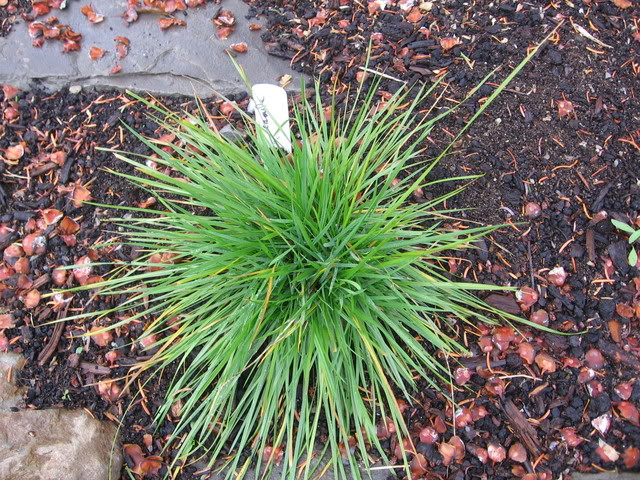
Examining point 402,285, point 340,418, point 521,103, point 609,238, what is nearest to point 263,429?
point 340,418

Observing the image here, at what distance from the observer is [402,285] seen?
182 centimetres

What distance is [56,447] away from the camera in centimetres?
180

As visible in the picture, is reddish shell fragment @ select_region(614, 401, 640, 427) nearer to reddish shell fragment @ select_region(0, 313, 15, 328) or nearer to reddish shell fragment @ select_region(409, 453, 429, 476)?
reddish shell fragment @ select_region(409, 453, 429, 476)

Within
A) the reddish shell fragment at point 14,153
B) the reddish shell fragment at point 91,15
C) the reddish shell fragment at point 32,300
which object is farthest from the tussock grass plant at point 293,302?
the reddish shell fragment at point 91,15

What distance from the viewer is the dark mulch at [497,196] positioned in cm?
185

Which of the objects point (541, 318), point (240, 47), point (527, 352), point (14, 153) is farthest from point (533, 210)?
point (14, 153)

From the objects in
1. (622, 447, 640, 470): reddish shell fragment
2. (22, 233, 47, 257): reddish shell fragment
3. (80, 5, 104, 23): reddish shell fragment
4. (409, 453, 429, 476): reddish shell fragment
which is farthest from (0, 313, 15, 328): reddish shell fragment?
(622, 447, 640, 470): reddish shell fragment

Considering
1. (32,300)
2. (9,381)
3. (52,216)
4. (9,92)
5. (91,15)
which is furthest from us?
(91,15)

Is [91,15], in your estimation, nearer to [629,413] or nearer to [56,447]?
[56,447]

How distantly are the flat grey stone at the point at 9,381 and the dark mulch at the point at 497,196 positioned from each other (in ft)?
0.15

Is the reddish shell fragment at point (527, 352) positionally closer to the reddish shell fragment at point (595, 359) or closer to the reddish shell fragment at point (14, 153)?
the reddish shell fragment at point (595, 359)

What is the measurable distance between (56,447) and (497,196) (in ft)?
6.35

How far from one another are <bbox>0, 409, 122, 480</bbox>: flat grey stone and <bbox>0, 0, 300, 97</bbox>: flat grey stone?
1512mm

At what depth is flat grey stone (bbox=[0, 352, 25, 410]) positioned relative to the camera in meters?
1.93
